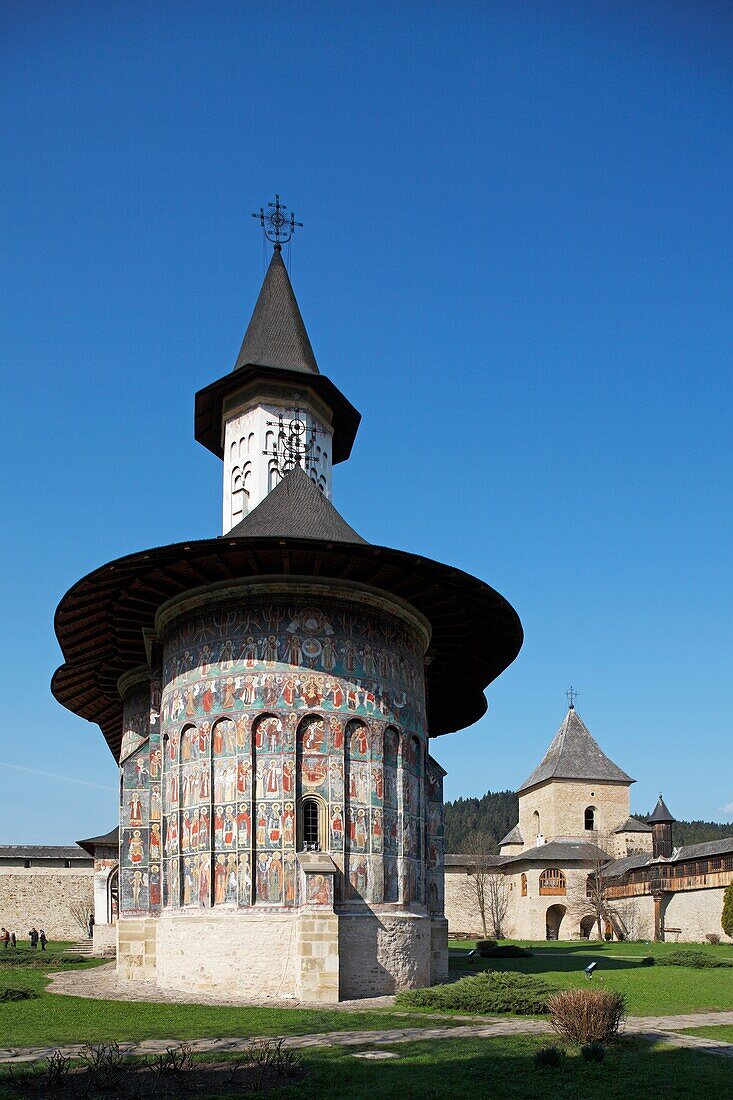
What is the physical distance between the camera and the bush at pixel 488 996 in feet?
44.8

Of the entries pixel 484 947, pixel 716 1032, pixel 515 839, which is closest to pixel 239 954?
pixel 716 1032

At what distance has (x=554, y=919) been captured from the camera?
173ft

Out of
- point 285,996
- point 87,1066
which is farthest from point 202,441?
point 87,1066

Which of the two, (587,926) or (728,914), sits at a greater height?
(728,914)

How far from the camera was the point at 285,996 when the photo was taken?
1689cm

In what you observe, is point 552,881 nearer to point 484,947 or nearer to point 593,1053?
point 484,947

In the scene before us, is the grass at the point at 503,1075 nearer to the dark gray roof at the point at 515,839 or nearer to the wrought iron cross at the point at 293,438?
the wrought iron cross at the point at 293,438

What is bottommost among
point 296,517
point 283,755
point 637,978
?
point 637,978

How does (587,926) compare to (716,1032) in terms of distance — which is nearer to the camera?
(716,1032)

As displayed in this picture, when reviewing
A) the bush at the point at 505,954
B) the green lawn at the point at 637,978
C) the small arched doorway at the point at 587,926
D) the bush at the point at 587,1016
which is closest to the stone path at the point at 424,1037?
the bush at the point at 587,1016

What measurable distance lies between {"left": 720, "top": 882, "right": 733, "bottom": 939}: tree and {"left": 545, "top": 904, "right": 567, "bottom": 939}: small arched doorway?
15.7 m

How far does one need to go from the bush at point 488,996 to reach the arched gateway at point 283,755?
2.10 meters

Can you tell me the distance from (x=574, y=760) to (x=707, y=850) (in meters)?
21.0

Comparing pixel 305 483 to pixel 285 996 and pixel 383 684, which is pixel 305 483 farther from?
pixel 285 996
